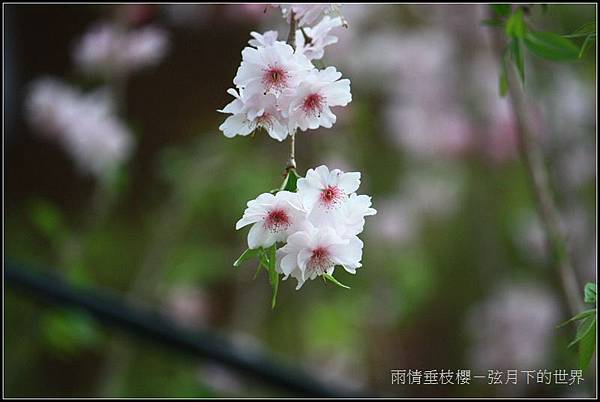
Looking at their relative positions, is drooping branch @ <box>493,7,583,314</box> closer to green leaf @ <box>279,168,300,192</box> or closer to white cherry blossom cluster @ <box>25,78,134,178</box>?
green leaf @ <box>279,168,300,192</box>

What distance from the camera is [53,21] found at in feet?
2.83

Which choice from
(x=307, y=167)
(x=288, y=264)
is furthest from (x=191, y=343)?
(x=288, y=264)

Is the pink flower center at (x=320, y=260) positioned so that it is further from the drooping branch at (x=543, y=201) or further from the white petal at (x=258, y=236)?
the drooping branch at (x=543, y=201)

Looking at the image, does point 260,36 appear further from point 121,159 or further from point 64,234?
point 64,234

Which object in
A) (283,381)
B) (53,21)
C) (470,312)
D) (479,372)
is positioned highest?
(53,21)

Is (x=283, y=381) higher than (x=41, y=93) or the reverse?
the reverse

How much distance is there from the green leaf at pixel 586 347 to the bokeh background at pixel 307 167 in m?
0.43

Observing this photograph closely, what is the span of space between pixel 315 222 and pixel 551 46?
7.3 inches

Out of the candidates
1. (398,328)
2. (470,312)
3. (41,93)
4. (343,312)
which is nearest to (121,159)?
(41,93)

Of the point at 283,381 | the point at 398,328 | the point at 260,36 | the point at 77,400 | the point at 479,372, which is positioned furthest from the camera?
the point at 398,328

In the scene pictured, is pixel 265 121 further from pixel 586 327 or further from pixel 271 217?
pixel 586 327

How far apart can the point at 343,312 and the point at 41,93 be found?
1.95 ft

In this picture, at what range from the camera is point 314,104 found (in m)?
0.29

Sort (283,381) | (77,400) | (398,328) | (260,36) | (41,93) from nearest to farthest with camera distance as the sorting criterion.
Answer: (260,36)
(283,381)
(41,93)
(77,400)
(398,328)
